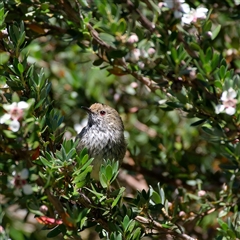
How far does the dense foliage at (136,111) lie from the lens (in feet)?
8.69

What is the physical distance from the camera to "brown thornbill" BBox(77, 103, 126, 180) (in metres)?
4.39

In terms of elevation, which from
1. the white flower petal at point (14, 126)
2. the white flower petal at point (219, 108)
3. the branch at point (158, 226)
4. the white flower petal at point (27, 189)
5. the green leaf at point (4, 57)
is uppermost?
the white flower petal at point (14, 126)

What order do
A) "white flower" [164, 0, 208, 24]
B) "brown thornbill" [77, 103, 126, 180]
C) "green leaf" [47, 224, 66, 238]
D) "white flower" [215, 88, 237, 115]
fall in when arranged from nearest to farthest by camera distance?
"green leaf" [47, 224, 66, 238] < "white flower" [215, 88, 237, 115] < "white flower" [164, 0, 208, 24] < "brown thornbill" [77, 103, 126, 180]

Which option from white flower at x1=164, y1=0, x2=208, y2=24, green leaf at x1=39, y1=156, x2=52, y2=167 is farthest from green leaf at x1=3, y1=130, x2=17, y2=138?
white flower at x1=164, y1=0, x2=208, y2=24

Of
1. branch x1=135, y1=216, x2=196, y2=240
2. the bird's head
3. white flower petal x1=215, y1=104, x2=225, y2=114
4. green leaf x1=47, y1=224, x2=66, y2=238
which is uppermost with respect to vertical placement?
white flower petal x1=215, y1=104, x2=225, y2=114

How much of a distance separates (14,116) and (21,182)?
0.93 feet

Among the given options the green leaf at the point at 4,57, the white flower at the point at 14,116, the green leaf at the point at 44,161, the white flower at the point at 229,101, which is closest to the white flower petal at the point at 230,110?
the white flower at the point at 229,101

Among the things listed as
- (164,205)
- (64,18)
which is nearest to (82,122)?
(64,18)

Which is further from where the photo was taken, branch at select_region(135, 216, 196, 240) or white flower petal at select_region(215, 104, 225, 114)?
branch at select_region(135, 216, 196, 240)

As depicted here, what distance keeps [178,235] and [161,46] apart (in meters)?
1.10

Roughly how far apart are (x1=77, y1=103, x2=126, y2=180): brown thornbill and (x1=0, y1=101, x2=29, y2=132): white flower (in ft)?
5.20

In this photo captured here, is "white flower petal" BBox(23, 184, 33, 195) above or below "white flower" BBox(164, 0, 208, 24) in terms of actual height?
below

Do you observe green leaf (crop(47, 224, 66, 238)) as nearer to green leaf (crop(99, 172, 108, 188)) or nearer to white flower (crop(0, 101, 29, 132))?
green leaf (crop(99, 172, 108, 188))

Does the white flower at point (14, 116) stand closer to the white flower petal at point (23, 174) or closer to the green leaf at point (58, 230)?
the white flower petal at point (23, 174)
